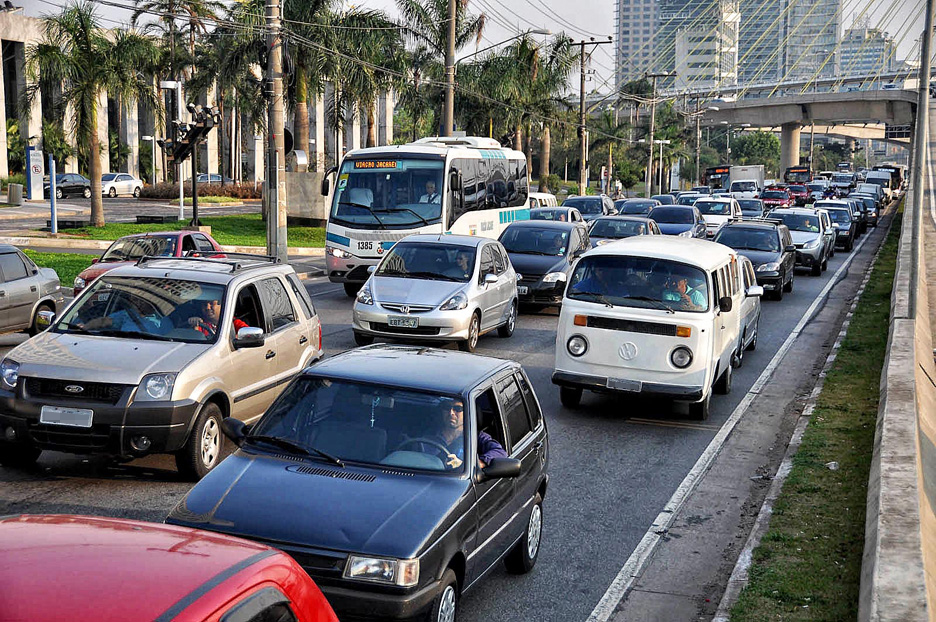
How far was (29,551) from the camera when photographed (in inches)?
125

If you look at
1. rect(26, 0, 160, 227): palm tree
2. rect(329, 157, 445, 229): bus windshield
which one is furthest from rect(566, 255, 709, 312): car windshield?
rect(26, 0, 160, 227): palm tree

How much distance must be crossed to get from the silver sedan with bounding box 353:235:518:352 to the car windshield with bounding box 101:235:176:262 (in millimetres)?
5015

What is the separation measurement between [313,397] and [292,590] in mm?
3380

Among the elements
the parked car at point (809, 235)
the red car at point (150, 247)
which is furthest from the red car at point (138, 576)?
the parked car at point (809, 235)

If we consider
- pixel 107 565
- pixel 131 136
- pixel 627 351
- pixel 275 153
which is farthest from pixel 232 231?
pixel 131 136

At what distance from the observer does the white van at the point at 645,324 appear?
485 inches

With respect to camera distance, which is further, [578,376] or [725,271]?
[725,271]

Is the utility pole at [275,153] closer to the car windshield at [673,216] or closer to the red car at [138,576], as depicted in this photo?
the car windshield at [673,216]

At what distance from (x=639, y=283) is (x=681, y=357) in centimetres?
107

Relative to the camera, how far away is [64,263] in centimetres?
2669

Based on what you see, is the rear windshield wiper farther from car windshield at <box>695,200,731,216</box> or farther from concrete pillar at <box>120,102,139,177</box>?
concrete pillar at <box>120,102,139,177</box>

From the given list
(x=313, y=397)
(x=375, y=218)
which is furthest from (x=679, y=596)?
(x=375, y=218)

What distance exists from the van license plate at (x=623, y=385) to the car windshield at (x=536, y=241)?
9.50m

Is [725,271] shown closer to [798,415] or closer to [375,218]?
[798,415]
